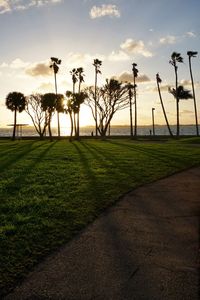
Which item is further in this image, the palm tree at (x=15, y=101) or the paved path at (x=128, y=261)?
the palm tree at (x=15, y=101)

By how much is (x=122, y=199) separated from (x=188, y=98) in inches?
2351

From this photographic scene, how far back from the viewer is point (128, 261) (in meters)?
5.93

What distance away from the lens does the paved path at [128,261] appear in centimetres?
497

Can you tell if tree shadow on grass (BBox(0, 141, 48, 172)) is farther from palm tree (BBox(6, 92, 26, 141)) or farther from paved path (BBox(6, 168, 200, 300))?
palm tree (BBox(6, 92, 26, 141))

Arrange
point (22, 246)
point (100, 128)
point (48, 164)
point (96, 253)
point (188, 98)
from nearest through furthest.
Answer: point (96, 253)
point (22, 246)
point (48, 164)
point (100, 128)
point (188, 98)

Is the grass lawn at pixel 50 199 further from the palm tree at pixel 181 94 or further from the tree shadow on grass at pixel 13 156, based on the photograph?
the palm tree at pixel 181 94

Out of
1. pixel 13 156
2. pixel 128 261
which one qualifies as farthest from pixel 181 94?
pixel 128 261

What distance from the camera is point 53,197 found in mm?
10727

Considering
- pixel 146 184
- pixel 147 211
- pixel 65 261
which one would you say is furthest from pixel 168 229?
pixel 146 184

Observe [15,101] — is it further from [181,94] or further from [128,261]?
[128,261]

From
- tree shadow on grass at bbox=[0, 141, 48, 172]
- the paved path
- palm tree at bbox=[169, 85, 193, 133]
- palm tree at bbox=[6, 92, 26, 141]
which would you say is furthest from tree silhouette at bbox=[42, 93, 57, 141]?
the paved path

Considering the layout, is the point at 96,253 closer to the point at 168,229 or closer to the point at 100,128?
the point at 168,229

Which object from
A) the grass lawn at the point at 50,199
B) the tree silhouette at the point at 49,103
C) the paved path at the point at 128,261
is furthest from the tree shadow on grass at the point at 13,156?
the tree silhouette at the point at 49,103

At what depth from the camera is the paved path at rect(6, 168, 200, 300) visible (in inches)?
196
